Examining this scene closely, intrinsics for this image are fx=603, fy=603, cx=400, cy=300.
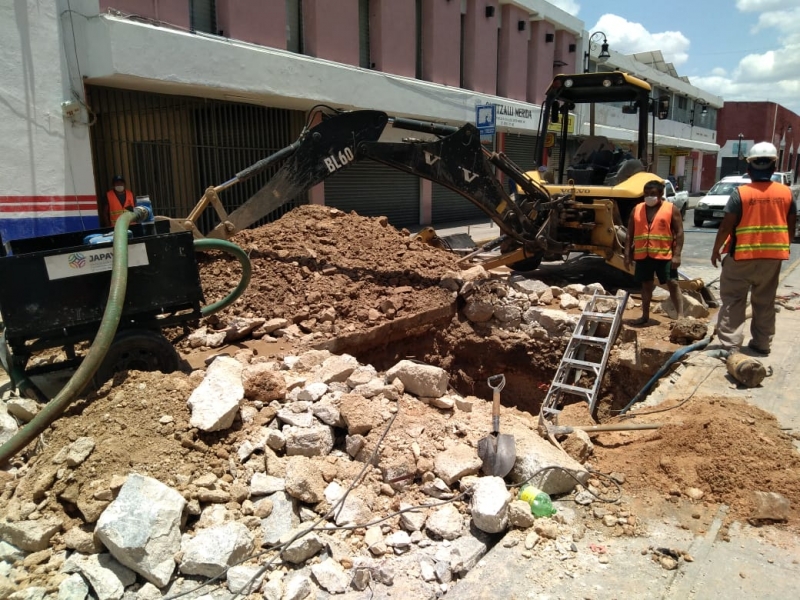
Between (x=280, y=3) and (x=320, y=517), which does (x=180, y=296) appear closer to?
(x=320, y=517)

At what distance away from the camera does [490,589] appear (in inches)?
118

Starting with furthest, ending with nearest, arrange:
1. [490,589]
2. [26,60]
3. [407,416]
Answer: [26,60] < [407,416] < [490,589]

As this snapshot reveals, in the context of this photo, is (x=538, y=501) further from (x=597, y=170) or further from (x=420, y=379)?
(x=597, y=170)

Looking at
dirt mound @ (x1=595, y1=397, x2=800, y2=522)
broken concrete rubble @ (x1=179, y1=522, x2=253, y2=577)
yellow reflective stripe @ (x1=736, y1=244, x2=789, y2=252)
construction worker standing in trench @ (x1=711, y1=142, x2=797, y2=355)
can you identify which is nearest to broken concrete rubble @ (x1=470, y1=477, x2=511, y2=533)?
dirt mound @ (x1=595, y1=397, x2=800, y2=522)

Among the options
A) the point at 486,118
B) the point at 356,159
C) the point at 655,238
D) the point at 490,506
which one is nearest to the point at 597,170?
the point at 486,118

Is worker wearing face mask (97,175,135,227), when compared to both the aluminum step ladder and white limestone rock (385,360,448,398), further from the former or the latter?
the aluminum step ladder

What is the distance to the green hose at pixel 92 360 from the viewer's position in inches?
138

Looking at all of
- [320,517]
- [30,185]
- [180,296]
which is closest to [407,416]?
[320,517]

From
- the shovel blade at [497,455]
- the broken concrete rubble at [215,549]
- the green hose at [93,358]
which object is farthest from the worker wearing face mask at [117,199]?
the shovel blade at [497,455]

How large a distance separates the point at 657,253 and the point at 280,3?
30.1 ft

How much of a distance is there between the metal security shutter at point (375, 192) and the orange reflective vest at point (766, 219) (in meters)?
9.99

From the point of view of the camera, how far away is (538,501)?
361 centimetres

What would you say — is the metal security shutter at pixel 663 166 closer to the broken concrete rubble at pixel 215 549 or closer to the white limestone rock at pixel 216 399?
the white limestone rock at pixel 216 399

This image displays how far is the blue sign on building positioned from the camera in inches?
436
